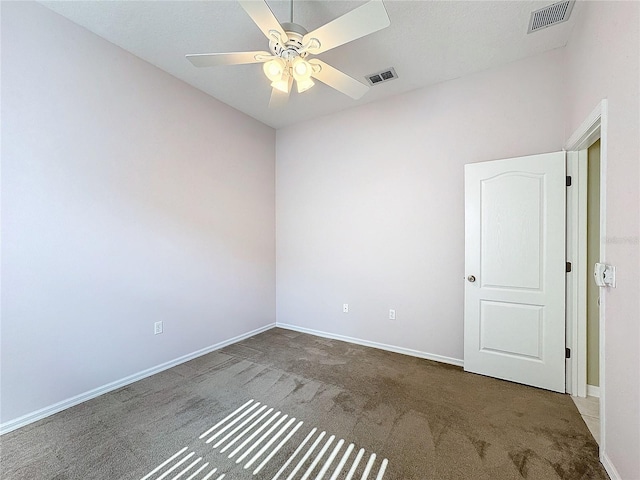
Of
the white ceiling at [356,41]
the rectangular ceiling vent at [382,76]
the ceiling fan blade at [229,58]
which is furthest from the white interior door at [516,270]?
the ceiling fan blade at [229,58]

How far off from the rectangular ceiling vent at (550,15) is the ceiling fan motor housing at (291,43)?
177 centimetres

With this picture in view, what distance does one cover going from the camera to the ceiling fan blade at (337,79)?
1.86 meters

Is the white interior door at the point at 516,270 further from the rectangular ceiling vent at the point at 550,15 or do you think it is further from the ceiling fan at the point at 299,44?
the ceiling fan at the point at 299,44

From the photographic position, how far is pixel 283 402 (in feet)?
7.34

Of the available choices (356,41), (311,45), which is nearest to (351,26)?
(311,45)

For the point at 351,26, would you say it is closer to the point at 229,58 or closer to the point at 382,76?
the point at 229,58

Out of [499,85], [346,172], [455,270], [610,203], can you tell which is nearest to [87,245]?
[346,172]

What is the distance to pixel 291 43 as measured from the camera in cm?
168

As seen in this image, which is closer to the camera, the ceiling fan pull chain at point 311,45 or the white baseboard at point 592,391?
the ceiling fan pull chain at point 311,45

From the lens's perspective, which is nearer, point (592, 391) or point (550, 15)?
point (550, 15)

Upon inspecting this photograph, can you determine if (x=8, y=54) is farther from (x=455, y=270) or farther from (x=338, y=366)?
(x=455, y=270)

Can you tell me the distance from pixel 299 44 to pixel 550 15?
6.28 feet

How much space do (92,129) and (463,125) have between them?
3383 millimetres

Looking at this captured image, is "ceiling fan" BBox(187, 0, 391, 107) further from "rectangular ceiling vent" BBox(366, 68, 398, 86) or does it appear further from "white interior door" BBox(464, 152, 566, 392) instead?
"white interior door" BBox(464, 152, 566, 392)
